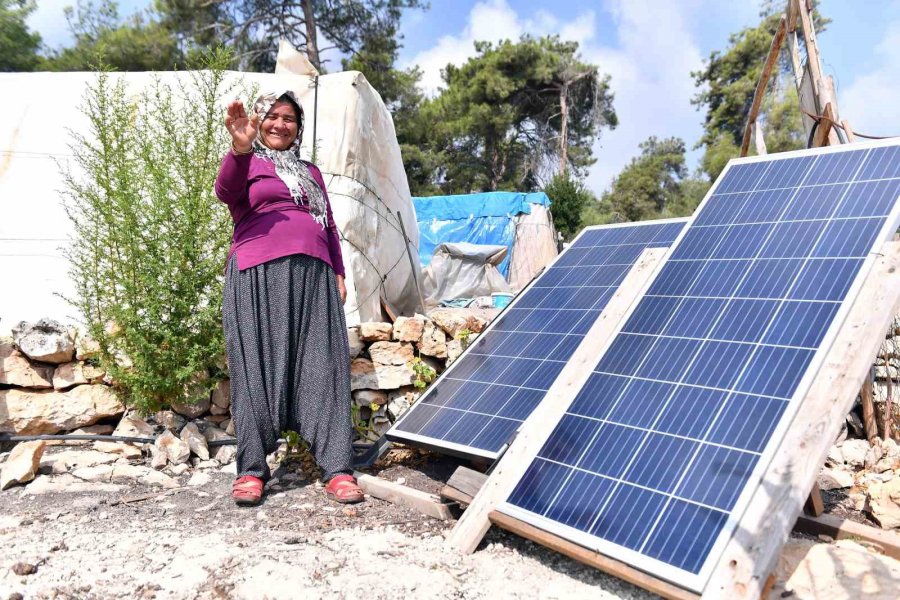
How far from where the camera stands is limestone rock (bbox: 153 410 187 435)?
4.40 m

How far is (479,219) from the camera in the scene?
50.6 ft

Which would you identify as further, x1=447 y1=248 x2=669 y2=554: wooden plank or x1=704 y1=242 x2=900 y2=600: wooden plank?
x1=447 y1=248 x2=669 y2=554: wooden plank

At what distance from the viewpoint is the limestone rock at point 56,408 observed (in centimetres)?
Result: 434

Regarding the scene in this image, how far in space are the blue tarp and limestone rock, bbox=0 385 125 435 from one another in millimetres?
10847

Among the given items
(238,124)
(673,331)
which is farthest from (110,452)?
(673,331)

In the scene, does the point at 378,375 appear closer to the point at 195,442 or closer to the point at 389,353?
the point at 389,353

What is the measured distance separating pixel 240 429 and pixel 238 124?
62.3 inches

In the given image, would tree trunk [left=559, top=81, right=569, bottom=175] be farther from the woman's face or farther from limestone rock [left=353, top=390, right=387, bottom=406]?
the woman's face

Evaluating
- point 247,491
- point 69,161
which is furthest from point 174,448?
point 69,161

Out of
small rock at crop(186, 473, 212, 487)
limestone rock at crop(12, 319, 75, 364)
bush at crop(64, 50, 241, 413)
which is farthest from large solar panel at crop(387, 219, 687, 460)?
limestone rock at crop(12, 319, 75, 364)

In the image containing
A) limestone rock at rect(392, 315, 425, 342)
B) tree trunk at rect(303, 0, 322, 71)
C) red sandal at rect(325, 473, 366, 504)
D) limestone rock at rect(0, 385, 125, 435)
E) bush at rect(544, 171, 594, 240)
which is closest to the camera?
red sandal at rect(325, 473, 366, 504)

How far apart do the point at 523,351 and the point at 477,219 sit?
1189cm

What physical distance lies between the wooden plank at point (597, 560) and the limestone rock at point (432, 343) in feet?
7.35

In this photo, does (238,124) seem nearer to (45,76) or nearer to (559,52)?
(45,76)
